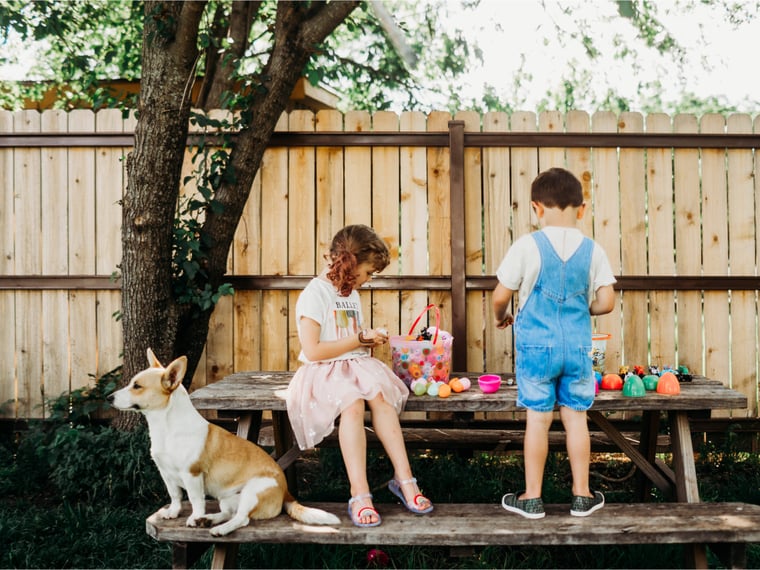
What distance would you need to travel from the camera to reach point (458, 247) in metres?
4.72

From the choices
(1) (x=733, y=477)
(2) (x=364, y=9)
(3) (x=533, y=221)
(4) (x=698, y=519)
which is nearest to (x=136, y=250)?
(3) (x=533, y=221)

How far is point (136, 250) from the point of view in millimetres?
4113

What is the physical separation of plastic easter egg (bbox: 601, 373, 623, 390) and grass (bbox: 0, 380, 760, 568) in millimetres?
759

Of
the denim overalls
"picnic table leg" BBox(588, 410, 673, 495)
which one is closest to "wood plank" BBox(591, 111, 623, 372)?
"picnic table leg" BBox(588, 410, 673, 495)

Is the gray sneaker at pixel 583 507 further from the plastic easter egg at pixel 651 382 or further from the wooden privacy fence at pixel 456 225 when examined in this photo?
the wooden privacy fence at pixel 456 225

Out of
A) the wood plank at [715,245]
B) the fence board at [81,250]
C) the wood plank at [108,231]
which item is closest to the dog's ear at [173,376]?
the wood plank at [108,231]

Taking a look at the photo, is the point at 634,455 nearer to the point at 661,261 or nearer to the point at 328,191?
the point at 661,261

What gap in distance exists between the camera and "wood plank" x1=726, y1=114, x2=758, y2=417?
474 cm

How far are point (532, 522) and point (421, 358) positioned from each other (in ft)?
2.96

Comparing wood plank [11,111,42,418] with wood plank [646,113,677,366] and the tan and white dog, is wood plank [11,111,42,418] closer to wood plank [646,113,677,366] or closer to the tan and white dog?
the tan and white dog

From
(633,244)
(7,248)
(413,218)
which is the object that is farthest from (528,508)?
(7,248)

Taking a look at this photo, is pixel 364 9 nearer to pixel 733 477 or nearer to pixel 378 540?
pixel 733 477

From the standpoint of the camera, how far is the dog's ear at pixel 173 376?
101 inches

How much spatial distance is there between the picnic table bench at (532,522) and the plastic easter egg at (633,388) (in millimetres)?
37
